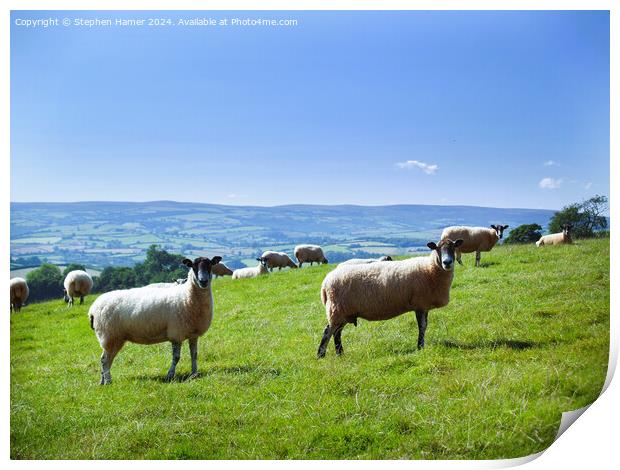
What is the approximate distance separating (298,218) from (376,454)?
2.92 m

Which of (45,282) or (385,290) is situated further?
(385,290)

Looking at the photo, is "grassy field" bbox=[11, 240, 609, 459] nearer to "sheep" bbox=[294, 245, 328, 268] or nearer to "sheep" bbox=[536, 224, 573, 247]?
"sheep" bbox=[536, 224, 573, 247]

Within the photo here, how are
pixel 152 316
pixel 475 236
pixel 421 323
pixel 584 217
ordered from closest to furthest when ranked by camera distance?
pixel 584 217 → pixel 421 323 → pixel 475 236 → pixel 152 316

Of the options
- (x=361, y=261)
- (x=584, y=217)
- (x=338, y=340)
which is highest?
(x=584, y=217)

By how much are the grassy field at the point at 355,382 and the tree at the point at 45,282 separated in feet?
0.67

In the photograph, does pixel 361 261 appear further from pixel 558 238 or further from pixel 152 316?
pixel 152 316

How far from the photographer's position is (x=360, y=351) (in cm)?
666

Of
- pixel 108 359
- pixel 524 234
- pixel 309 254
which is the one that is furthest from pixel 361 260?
pixel 108 359

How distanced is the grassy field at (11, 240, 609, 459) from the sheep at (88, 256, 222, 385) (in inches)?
7.2

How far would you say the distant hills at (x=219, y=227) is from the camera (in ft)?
22.2

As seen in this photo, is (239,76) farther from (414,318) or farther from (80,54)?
(414,318)

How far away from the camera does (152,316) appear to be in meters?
7.30

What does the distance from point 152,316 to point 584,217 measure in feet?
17.6

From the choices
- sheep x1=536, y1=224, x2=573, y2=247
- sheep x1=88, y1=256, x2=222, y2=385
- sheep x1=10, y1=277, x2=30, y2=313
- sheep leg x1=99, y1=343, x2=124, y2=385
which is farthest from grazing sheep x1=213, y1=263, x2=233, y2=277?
sheep x1=536, y1=224, x2=573, y2=247
